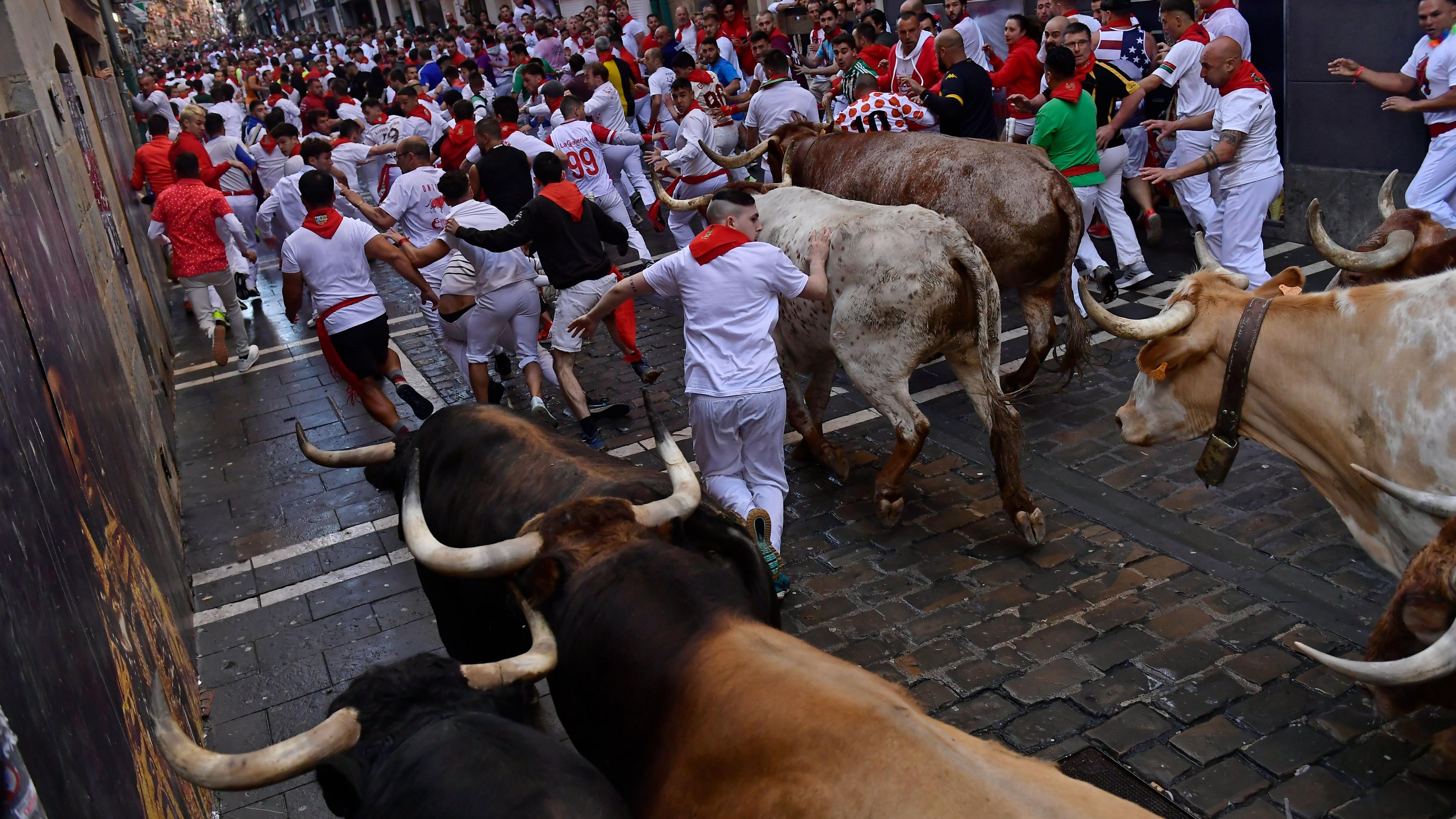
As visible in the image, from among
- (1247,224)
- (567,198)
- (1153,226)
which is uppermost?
(567,198)

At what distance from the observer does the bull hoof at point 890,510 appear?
6.29m

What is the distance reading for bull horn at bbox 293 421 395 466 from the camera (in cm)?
475

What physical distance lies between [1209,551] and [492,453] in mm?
3651

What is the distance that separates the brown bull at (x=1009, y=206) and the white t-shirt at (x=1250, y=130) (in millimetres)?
1533

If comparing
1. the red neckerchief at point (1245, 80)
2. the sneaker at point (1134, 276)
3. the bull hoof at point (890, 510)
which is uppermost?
the red neckerchief at point (1245, 80)

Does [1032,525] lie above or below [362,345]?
below

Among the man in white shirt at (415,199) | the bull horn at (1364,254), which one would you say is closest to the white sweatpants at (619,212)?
the man in white shirt at (415,199)

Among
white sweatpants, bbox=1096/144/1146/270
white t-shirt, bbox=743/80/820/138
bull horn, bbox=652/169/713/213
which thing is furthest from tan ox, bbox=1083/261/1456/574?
white t-shirt, bbox=743/80/820/138

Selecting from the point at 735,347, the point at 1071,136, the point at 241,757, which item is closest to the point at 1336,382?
the point at 735,347

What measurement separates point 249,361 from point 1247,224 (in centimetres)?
939

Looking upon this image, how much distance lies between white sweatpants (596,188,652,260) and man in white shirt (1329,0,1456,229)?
6788 millimetres

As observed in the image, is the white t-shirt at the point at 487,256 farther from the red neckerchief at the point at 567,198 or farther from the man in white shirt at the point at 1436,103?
the man in white shirt at the point at 1436,103

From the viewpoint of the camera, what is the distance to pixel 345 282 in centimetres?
821

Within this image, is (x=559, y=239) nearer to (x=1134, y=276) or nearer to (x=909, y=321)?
(x=909, y=321)
